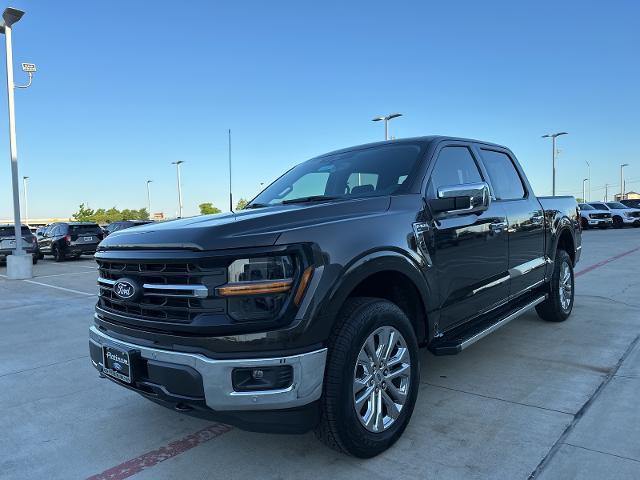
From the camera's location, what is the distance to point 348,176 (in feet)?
13.1

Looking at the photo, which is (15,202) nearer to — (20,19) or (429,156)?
(20,19)

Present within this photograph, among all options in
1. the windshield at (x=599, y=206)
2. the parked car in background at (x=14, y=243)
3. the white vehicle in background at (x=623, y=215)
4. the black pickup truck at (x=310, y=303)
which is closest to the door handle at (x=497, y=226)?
the black pickup truck at (x=310, y=303)

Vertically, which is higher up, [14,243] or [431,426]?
[14,243]

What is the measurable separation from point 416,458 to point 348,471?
0.40 metres

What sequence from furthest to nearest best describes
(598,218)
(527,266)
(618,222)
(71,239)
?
(618,222) < (598,218) < (71,239) < (527,266)

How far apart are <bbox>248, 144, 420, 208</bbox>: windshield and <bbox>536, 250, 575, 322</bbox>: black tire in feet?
9.04

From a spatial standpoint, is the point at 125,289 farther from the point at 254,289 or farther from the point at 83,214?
the point at 83,214

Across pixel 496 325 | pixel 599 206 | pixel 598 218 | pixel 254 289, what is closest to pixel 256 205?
pixel 254 289

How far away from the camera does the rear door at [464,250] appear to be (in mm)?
3447

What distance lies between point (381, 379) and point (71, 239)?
18284 millimetres

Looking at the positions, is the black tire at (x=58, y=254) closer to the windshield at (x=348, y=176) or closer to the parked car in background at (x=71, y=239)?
the parked car in background at (x=71, y=239)

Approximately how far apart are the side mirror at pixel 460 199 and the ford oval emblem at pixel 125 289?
6.46 feet

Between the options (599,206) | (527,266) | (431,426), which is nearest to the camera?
(431,426)

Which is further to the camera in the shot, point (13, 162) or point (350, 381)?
point (13, 162)
